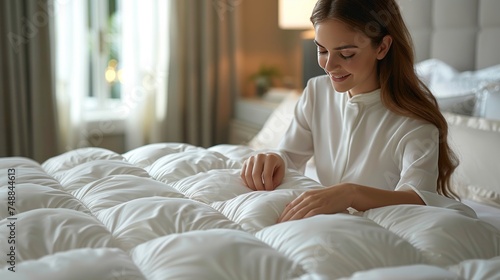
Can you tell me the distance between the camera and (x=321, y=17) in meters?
1.53

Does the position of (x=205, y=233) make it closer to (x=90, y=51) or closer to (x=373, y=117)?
(x=373, y=117)

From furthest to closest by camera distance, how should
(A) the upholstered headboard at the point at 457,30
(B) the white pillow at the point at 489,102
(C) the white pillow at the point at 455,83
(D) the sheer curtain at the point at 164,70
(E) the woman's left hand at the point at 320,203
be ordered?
(D) the sheer curtain at the point at 164,70, (A) the upholstered headboard at the point at 457,30, (C) the white pillow at the point at 455,83, (B) the white pillow at the point at 489,102, (E) the woman's left hand at the point at 320,203

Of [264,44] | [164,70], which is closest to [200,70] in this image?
[164,70]

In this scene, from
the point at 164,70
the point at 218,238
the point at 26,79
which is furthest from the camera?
the point at 164,70

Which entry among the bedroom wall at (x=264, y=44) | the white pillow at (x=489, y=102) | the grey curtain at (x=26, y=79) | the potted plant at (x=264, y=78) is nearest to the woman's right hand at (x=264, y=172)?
the white pillow at (x=489, y=102)

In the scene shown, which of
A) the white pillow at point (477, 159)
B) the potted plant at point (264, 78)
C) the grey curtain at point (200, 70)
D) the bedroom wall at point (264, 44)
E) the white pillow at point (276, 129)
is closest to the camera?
the white pillow at point (477, 159)

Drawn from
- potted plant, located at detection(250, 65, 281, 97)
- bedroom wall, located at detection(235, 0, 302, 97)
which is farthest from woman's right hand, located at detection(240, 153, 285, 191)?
bedroom wall, located at detection(235, 0, 302, 97)

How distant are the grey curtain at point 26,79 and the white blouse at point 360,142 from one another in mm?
2345

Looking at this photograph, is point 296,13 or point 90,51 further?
point 90,51

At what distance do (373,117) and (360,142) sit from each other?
0.08 meters

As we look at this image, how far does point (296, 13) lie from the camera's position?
3.73 metres

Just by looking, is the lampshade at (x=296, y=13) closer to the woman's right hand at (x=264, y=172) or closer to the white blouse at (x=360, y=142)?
the white blouse at (x=360, y=142)

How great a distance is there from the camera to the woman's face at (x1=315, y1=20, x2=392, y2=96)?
58.7 inches

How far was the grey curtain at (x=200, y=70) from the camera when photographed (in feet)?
13.6
